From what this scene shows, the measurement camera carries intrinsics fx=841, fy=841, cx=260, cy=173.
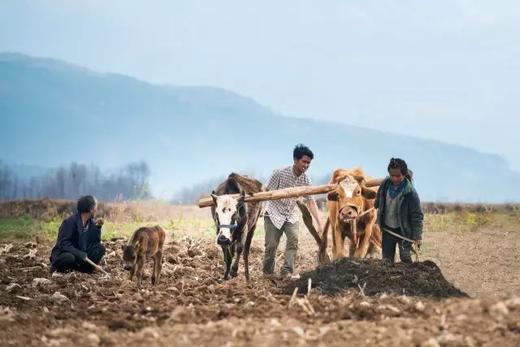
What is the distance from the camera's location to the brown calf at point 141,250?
12.9 m

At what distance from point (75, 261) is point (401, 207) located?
535 cm

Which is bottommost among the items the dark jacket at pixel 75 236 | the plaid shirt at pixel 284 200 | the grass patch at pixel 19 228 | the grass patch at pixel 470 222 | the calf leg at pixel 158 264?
A: the grass patch at pixel 19 228

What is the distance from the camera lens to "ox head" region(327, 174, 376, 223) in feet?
45.2

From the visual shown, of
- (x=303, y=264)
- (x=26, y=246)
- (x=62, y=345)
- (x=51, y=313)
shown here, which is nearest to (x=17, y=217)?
(x=26, y=246)

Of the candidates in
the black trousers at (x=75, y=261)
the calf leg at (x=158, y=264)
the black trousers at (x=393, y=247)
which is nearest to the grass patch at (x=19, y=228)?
the black trousers at (x=75, y=261)

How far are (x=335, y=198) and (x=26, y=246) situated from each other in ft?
28.1

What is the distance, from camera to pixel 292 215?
14.3 meters

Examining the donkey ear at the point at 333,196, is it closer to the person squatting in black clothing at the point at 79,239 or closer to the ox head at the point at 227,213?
the ox head at the point at 227,213

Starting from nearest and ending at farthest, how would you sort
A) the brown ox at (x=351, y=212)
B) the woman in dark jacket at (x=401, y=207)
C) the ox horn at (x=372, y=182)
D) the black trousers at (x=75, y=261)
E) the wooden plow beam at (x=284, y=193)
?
1. the woman in dark jacket at (x=401, y=207)
2. the wooden plow beam at (x=284, y=193)
3. the black trousers at (x=75, y=261)
4. the brown ox at (x=351, y=212)
5. the ox horn at (x=372, y=182)

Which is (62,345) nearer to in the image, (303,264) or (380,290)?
(380,290)

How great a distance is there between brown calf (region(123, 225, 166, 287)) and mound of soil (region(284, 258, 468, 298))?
2.36 m

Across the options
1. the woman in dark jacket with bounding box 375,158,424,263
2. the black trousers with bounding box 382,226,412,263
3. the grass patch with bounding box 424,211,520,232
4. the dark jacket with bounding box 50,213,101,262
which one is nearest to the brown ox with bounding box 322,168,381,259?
the black trousers with bounding box 382,226,412,263

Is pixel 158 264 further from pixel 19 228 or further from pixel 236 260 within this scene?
pixel 19 228

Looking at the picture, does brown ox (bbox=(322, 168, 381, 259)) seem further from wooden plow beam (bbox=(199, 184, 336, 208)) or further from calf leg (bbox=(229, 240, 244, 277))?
calf leg (bbox=(229, 240, 244, 277))
